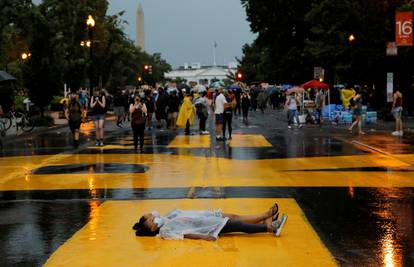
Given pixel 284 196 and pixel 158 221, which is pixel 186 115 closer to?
pixel 284 196

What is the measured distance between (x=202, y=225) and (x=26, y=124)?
76.9 feet

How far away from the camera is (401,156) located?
1714 centimetres

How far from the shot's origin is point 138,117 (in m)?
19.3

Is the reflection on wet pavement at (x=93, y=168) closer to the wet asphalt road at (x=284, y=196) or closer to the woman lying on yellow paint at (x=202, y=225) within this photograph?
the wet asphalt road at (x=284, y=196)

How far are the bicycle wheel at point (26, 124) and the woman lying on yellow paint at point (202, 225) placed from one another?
22.4 metres

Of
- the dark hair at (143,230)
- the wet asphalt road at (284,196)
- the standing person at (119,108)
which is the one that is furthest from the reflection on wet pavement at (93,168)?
the standing person at (119,108)

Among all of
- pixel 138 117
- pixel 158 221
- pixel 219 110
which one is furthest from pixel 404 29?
pixel 158 221

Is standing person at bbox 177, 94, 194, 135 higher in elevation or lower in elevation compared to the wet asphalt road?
higher

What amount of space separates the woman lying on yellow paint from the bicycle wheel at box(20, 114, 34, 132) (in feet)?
73.6

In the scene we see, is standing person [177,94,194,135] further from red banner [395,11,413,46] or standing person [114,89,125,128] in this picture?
red banner [395,11,413,46]

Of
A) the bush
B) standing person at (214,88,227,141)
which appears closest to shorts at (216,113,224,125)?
standing person at (214,88,227,141)

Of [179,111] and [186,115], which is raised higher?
[179,111]

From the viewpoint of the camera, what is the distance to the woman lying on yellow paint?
7691 millimetres

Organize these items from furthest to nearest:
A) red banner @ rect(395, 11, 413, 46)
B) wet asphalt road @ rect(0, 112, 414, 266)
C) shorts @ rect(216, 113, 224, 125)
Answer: red banner @ rect(395, 11, 413, 46) → shorts @ rect(216, 113, 224, 125) → wet asphalt road @ rect(0, 112, 414, 266)
